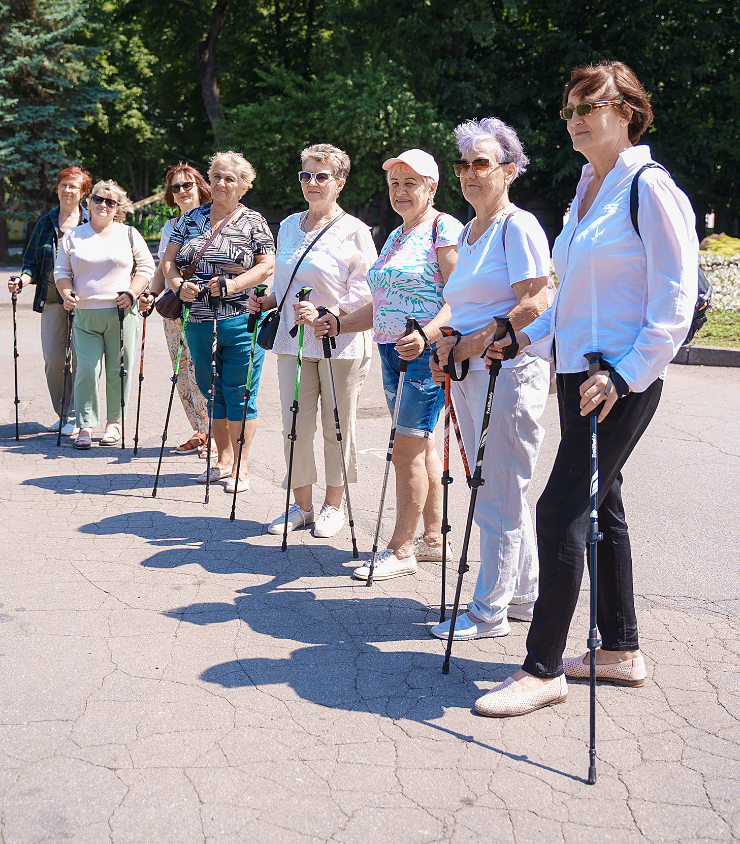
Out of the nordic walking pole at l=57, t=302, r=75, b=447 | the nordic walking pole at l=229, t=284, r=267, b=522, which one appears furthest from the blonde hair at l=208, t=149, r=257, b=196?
the nordic walking pole at l=57, t=302, r=75, b=447

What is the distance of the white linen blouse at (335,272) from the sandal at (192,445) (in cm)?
232

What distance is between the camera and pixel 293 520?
544 cm

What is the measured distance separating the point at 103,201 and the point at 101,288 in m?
0.69

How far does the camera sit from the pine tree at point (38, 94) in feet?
95.7

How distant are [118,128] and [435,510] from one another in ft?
127

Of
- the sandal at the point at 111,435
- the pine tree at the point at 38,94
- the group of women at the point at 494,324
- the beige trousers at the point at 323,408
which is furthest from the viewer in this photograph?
the pine tree at the point at 38,94

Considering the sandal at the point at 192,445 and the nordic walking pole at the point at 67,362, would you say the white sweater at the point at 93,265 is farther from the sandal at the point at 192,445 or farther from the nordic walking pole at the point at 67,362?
the sandal at the point at 192,445

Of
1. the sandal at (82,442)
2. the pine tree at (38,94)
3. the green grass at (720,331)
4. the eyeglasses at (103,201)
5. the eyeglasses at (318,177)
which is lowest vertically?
the sandal at (82,442)

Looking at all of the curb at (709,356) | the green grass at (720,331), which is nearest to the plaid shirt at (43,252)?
the green grass at (720,331)

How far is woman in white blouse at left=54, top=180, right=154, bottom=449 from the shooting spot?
24.2ft

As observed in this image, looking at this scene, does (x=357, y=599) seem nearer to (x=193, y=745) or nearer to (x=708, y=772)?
(x=193, y=745)

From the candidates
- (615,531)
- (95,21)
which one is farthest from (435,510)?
(95,21)

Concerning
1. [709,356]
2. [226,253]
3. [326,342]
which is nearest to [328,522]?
[326,342]

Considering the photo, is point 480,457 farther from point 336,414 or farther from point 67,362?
point 67,362
